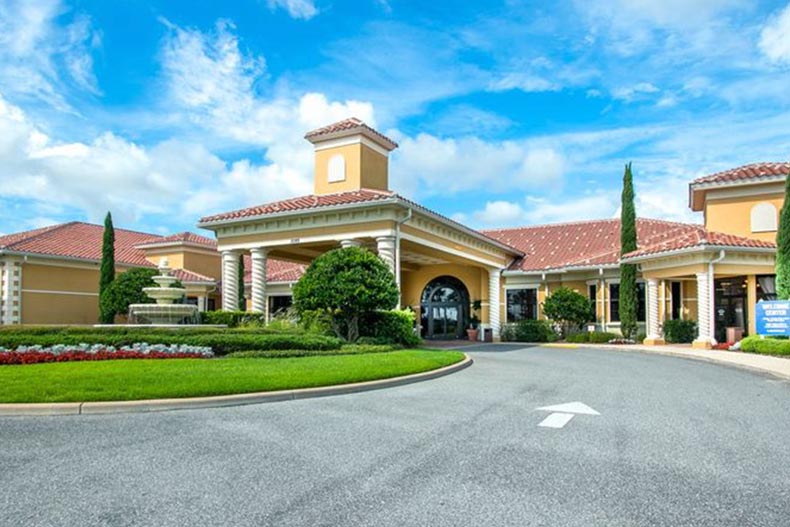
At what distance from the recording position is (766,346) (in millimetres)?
19484

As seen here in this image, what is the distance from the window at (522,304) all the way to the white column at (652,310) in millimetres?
6697

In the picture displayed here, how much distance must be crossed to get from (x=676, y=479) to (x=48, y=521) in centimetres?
511

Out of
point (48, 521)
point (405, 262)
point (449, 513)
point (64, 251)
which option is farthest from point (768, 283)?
point (64, 251)

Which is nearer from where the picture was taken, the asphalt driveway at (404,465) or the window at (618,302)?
the asphalt driveway at (404,465)

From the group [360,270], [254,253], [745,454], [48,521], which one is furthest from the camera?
[254,253]

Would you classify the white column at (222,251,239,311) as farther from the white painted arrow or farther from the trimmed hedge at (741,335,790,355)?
the trimmed hedge at (741,335,790,355)

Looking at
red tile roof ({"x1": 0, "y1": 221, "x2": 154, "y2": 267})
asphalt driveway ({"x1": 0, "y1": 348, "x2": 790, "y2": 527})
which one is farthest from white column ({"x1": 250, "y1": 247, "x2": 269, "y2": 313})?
asphalt driveway ({"x1": 0, "y1": 348, "x2": 790, "y2": 527})

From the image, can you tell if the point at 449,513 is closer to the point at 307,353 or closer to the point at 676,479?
the point at 676,479

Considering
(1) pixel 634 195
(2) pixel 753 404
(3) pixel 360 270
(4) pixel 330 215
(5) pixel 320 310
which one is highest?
(1) pixel 634 195

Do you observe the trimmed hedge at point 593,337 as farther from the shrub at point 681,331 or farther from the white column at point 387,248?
the white column at point 387,248

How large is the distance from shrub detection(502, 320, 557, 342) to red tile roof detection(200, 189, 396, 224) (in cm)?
1087

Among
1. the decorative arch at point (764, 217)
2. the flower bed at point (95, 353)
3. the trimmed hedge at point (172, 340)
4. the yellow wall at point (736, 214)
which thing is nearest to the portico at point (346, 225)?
the trimmed hedge at point (172, 340)

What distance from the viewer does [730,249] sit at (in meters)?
23.2

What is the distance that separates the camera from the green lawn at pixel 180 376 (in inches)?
344
